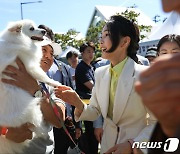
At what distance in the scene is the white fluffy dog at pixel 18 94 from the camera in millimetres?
1810

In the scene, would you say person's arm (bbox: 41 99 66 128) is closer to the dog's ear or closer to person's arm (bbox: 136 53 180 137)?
the dog's ear

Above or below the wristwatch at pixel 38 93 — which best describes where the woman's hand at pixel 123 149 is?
below

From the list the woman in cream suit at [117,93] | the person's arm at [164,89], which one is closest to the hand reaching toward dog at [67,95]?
the woman in cream suit at [117,93]

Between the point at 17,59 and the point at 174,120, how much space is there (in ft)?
5.82

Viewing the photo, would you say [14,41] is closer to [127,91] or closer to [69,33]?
[127,91]

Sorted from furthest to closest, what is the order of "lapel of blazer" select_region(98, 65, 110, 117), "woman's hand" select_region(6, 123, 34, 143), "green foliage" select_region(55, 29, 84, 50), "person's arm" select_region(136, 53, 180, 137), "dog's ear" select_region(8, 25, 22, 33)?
"green foliage" select_region(55, 29, 84, 50) < "dog's ear" select_region(8, 25, 22, 33) < "lapel of blazer" select_region(98, 65, 110, 117) < "woman's hand" select_region(6, 123, 34, 143) < "person's arm" select_region(136, 53, 180, 137)

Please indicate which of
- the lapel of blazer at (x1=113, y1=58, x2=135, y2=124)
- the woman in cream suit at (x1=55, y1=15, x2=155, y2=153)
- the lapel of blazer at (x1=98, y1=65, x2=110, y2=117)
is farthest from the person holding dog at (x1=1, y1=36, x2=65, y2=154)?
the lapel of blazer at (x1=113, y1=58, x2=135, y2=124)

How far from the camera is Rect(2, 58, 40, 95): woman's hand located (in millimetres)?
1898

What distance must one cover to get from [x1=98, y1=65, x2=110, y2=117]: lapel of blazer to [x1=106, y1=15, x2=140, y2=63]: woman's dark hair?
0.22 metres

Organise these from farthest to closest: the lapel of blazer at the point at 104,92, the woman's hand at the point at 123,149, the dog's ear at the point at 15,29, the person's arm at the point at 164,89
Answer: the dog's ear at the point at 15,29, the lapel of blazer at the point at 104,92, the woman's hand at the point at 123,149, the person's arm at the point at 164,89

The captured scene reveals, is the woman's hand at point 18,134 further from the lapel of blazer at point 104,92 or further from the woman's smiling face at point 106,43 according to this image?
the woman's smiling face at point 106,43

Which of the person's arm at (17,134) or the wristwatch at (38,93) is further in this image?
the wristwatch at (38,93)

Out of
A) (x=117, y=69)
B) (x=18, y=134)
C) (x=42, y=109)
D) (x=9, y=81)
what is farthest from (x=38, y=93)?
(x=117, y=69)

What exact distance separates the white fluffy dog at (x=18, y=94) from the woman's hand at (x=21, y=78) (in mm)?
28
